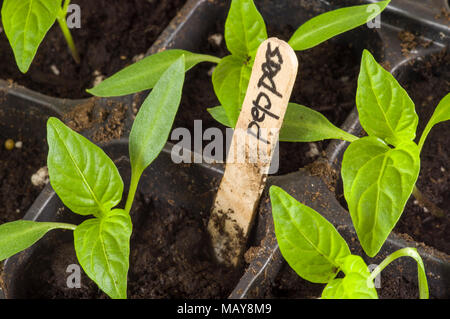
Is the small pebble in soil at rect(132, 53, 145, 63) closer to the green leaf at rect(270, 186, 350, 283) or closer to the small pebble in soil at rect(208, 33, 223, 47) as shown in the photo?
the small pebble in soil at rect(208, 33, 223, 47)

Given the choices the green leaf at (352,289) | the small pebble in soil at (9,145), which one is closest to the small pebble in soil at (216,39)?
the small pebble in soil at (9,145)

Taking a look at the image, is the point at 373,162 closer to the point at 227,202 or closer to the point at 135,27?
the point at 227,202

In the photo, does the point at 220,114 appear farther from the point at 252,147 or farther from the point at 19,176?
the point at 19,176

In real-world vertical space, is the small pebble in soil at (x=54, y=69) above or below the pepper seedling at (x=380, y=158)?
below

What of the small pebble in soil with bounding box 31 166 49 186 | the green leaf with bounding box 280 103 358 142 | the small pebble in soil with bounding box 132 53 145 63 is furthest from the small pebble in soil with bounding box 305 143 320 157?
the small pebble in soil with bounding box 31 166 49 186

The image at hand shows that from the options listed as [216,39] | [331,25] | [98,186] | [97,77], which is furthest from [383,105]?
[97,77]

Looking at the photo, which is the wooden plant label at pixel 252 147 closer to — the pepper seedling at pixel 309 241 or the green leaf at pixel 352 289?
the pepper seedling at pixel 309 241
